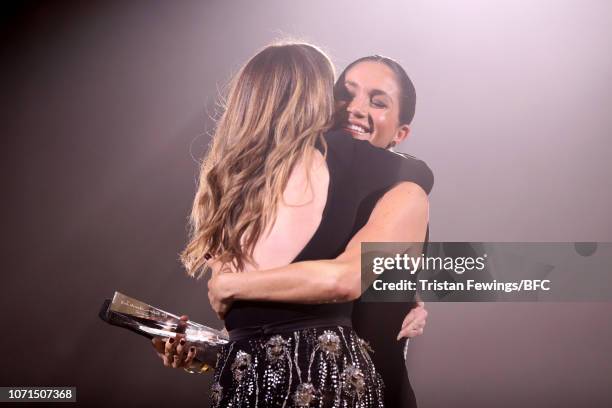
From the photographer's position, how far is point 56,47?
2842mm

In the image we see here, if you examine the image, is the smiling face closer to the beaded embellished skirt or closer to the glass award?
the beaded embellished skirt

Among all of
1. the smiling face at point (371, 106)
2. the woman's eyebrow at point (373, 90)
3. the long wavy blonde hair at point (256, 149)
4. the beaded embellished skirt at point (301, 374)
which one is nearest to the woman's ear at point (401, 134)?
Answer: the smiling face at point (371, 106)

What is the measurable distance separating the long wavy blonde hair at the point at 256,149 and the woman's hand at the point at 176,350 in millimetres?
287

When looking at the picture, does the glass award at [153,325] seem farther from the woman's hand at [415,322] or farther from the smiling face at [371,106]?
the smiling face at [371,106]

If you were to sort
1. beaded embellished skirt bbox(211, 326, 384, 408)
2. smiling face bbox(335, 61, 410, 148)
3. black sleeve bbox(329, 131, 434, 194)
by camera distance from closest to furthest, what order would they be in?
beaded embellished skirt bbox(211, 326, 384, 408) → black sleeve bbox(329, 131, 434, 194) → smiling face bbox(335, 61, 410, 148)

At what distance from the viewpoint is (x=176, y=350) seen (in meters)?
2.27

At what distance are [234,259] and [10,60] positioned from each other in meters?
1.35

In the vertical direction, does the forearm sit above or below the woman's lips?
below

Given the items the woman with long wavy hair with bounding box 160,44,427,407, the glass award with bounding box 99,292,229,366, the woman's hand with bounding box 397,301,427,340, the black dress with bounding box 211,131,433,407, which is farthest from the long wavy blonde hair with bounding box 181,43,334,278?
the woman's hand with bounding box 397,301,427,340

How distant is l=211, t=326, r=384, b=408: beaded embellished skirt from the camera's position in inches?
75.9

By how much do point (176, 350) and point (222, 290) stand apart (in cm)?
27

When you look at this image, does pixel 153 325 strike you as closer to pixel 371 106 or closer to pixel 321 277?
pixel 321 277

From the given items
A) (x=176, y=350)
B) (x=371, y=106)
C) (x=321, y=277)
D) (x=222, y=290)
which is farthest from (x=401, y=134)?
(x=176, y=350)

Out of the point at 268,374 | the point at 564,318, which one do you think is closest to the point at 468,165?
the point at 564,318
